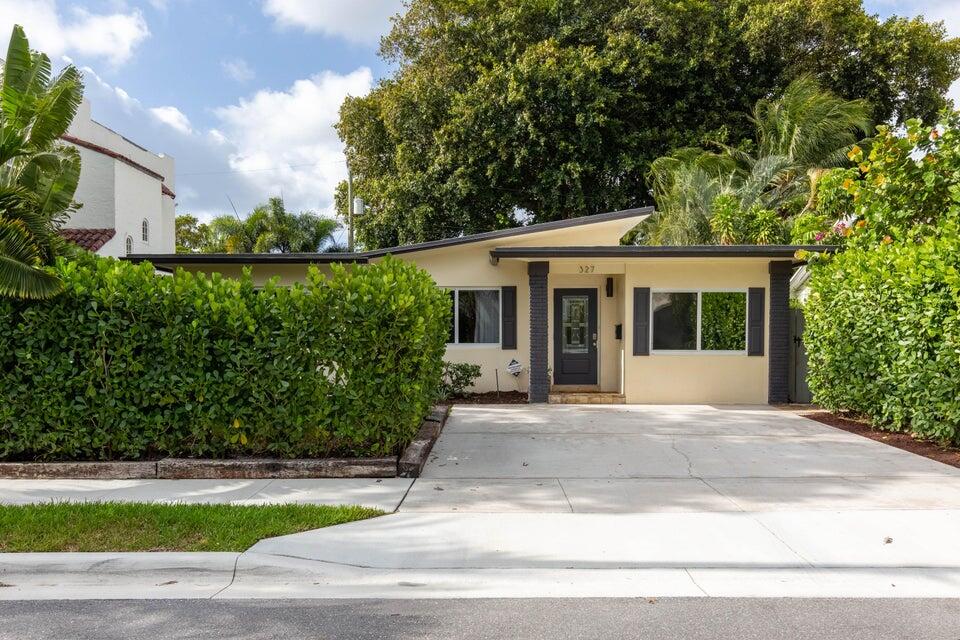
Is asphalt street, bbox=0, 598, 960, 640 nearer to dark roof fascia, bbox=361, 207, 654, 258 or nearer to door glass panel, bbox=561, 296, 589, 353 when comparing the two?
dark roof fascia, bbox=361, 207, 654, 258

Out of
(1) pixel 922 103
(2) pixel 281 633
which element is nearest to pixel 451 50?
(1) pixel 922 103

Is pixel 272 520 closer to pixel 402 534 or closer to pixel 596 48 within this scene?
pixel 402 534

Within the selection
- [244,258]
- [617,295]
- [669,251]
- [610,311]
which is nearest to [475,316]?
[610,311]

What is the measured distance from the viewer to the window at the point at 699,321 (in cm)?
1218

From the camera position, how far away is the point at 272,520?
17.1 feet

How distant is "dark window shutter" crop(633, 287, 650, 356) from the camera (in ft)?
39.7

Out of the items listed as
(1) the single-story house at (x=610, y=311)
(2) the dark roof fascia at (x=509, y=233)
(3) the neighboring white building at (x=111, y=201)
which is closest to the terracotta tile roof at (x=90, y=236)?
(3) the neighboring white building at (x=111, y=201)

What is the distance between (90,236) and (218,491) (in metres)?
14.7

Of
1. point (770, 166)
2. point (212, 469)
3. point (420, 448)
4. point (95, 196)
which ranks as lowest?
point (212, 469)

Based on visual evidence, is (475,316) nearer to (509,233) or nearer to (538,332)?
(538,332)

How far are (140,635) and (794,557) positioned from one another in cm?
439

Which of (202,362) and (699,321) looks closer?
(202,362)

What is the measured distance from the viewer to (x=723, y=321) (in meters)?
12.2

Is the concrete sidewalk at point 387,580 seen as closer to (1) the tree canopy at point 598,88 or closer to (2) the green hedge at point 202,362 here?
(2) the green hedge at point 202,362
